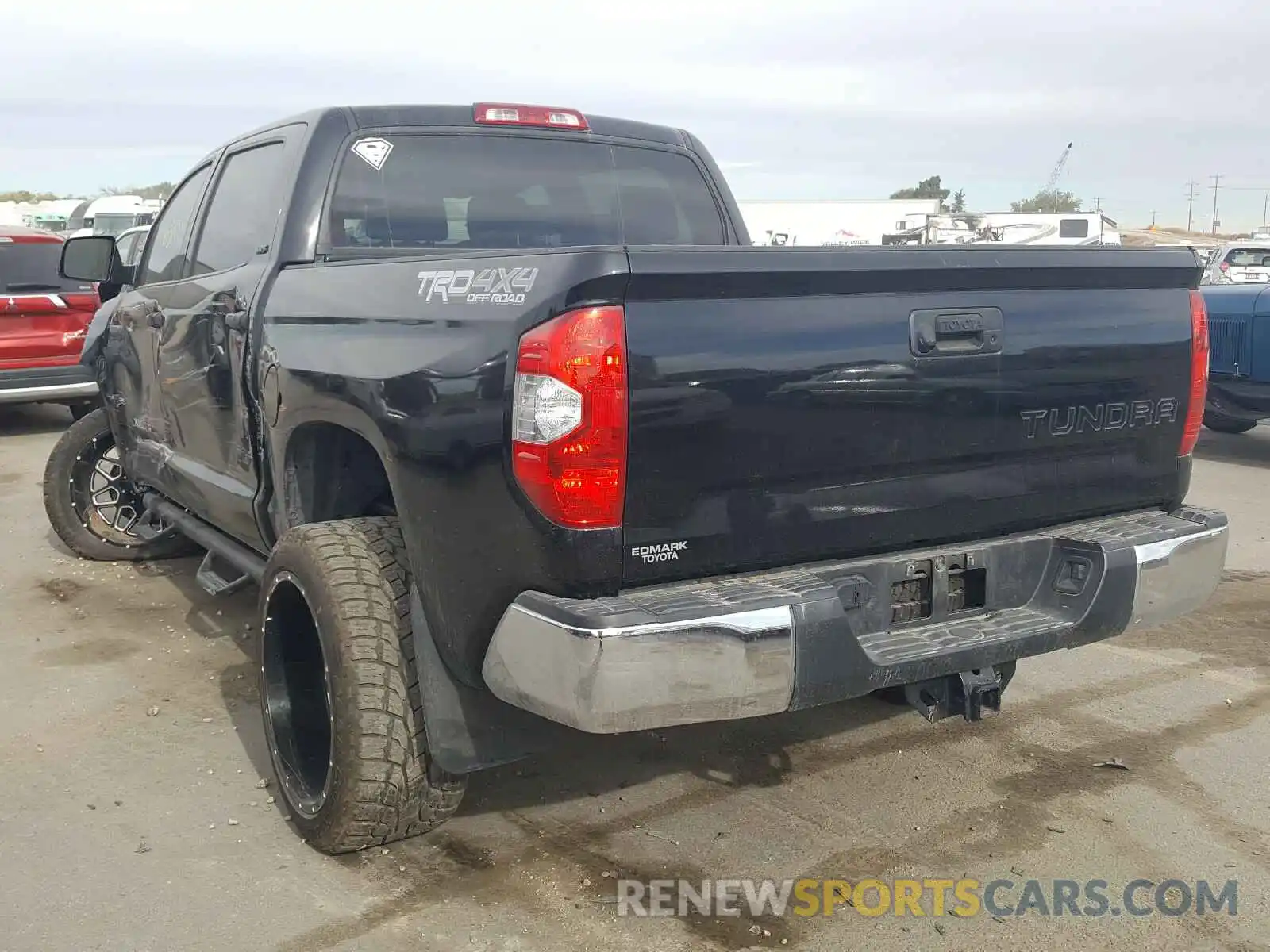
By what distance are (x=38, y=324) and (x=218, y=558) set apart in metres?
6.51

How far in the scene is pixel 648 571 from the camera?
2652 millimetres

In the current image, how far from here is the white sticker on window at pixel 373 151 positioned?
3930 mm

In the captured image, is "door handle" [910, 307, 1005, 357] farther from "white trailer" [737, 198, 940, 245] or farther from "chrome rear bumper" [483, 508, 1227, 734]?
"white trailer" [737, 198, 940, 245]

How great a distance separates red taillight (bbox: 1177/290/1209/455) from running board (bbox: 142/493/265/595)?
2.88 m

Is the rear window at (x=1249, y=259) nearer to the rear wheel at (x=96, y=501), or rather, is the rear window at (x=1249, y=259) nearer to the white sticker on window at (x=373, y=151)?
the rear wheel at (x=96, y=501)

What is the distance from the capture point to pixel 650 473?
258 centimetres

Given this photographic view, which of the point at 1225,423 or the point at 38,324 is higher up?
the point at 38,324

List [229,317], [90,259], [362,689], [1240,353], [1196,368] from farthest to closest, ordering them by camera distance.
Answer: [1240,353] → [90,259] → [229,317] → [1196,368] → [362,689]

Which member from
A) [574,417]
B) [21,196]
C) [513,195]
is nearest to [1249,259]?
[513,195]

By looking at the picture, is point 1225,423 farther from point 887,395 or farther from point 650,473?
point 650,473

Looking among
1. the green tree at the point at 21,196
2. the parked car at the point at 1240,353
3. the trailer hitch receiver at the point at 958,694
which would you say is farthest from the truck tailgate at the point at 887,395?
the green tree at the point at 21,196

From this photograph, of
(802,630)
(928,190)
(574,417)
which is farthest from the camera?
(928,190)

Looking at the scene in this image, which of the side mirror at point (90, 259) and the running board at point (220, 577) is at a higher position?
the side mirror at point (90, 259)

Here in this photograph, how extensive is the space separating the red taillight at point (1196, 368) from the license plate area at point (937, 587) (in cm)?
85
